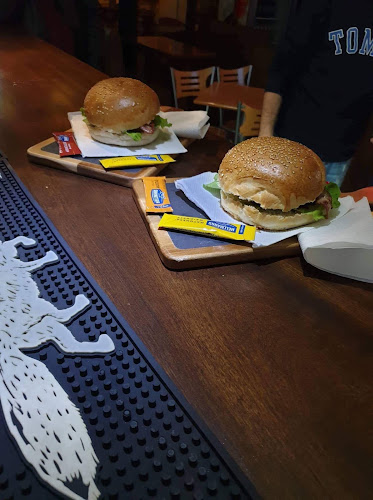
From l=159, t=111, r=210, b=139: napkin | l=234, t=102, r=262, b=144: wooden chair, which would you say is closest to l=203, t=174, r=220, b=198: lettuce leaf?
l=159, t=111, r=210, b=139: napkin

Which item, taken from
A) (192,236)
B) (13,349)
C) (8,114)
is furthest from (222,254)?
(8,114)

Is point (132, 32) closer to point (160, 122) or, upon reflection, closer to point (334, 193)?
point (160, 122)

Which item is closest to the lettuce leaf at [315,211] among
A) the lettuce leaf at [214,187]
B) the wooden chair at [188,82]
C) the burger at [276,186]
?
the burger at [276,186]

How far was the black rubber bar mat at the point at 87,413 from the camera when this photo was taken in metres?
0.61

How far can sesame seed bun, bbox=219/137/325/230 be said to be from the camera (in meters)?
1.16

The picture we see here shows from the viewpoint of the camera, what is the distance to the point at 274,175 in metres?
1.17

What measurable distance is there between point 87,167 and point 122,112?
28cm

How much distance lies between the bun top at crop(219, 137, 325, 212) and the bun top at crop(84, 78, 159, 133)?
1.84 ft

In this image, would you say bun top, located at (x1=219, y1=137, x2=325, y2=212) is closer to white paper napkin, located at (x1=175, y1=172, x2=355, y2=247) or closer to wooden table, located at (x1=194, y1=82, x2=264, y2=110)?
white paper napkin, located at (x1=175, y1=172, x2=355, y2=247)

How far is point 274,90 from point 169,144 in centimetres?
67

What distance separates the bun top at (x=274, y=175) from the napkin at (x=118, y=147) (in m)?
0.51

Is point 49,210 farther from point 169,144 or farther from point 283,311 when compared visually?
point 283,311

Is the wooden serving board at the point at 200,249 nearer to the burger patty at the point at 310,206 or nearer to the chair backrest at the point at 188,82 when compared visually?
the burger patty at the point at 310,206

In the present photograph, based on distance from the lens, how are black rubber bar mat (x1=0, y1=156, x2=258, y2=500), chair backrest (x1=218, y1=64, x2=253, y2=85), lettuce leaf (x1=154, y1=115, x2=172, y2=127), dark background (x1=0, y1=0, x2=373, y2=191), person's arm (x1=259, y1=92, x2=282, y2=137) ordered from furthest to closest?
dark background (x1=0, y1=0, x2=373, y2=191) → chair backrest (x1=218, y1=64, x2=253, y2=85) → person's arm (x1=259, y1=92, x2=282, y2=137) → lettuce leaf (x1=154, y1=115, x2=172, y2=127) → black rubber bar mat (x1=0, y1=156, x2=258, y2=500)
